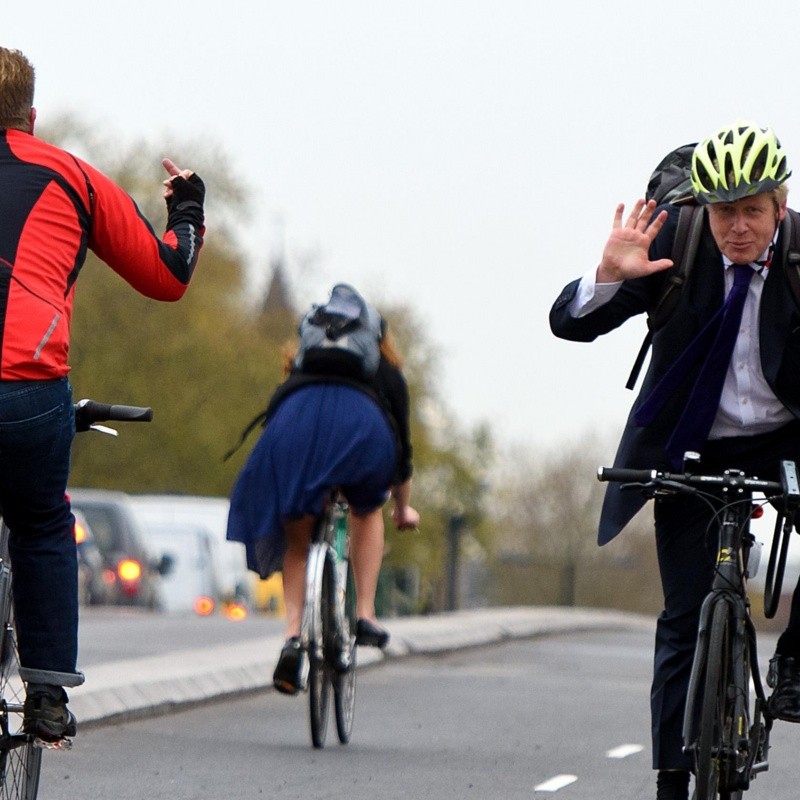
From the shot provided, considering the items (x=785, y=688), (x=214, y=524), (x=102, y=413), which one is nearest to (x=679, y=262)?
(x=785, y=688)

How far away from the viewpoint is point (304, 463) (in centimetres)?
957

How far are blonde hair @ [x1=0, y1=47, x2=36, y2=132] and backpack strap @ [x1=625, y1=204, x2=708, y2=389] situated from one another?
5.60ft

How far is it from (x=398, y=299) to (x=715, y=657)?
226 feet

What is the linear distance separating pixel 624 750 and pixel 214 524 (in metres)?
25.2

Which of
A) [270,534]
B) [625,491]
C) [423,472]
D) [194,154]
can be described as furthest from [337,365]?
[423,472]

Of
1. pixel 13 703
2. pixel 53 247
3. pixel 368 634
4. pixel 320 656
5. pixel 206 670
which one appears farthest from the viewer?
pixel 206 670

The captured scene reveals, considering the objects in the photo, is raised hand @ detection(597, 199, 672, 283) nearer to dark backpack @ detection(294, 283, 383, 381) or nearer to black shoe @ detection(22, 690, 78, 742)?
black shoe @ detection(22, 690, 78, 742)

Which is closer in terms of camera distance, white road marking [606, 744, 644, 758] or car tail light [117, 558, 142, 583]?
white road marking [606, 744, 644, 758]

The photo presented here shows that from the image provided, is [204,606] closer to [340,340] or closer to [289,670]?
[340,340]

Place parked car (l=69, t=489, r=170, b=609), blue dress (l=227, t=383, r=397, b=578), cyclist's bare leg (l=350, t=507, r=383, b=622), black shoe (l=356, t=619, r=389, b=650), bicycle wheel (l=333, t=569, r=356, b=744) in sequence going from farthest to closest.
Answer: parked car (l=69, t=489, r=170, b=609)
cyclist's bare leg (l=350, t=507, r=383, b=622)
black shoe (l=356, t=619, r=389, b=650)
blue dress (l=227, t=383, r=397, b=578)
bicycle wheel (l=333, t=569, r=356, b=744)

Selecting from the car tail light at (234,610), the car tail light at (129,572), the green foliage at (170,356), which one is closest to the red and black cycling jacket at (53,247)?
the car tail light at (129,572)

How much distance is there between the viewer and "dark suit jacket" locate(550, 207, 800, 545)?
19.5 feet

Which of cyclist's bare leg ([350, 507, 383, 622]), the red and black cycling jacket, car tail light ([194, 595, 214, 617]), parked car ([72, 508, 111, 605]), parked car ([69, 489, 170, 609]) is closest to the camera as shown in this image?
the red and black cycling jacket

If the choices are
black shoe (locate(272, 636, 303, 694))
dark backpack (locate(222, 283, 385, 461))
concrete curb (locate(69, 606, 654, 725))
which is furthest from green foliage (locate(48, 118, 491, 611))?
black shoe (locate(272, 636, 303, 694))
